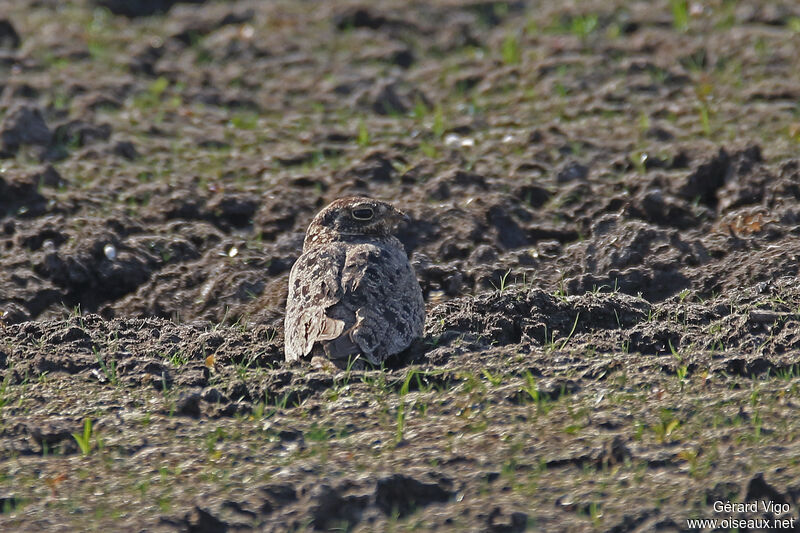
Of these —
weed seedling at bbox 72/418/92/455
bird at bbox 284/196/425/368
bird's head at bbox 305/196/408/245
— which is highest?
bird's head at bbox 305/196/408/245

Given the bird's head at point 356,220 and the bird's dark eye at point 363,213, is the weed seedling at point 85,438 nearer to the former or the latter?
the bird's head at point 356,220

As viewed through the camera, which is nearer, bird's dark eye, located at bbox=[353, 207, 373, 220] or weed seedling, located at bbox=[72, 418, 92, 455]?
weed seedling, located at bbox=[72, 418, 92, 455]

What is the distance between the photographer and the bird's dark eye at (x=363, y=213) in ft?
22.2

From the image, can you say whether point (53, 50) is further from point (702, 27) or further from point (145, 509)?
point (145, 509)

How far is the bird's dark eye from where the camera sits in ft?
22.2

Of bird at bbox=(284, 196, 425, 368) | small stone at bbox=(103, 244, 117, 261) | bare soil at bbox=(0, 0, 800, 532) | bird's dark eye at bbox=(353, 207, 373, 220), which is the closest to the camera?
bare soil at bbox=(0, 0, 800, 532)

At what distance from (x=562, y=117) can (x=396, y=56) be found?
2.10 meters

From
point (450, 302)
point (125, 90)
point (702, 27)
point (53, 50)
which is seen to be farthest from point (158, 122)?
point (702, 27)

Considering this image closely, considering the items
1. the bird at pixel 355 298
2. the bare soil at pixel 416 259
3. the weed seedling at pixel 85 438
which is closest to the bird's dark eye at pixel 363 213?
the bird at pixel 355 298

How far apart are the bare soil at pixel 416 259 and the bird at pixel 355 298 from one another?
145 mm

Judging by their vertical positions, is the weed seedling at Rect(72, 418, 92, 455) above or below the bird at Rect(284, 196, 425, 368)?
below

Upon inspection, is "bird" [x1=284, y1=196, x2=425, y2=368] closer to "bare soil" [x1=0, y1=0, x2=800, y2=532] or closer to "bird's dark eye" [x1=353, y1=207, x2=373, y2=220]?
"bird's dark eye" [x1=353, y1=207, x2=373, y2=220]

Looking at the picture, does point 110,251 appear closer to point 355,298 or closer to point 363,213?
point 363,213

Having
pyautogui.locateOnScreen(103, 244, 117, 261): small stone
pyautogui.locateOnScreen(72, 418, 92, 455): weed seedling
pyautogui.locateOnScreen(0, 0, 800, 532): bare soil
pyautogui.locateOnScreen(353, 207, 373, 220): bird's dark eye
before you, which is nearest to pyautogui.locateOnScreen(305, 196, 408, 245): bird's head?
pyautogui.locateOnScreen(353, 207, 373, 220): bird's dark eye
